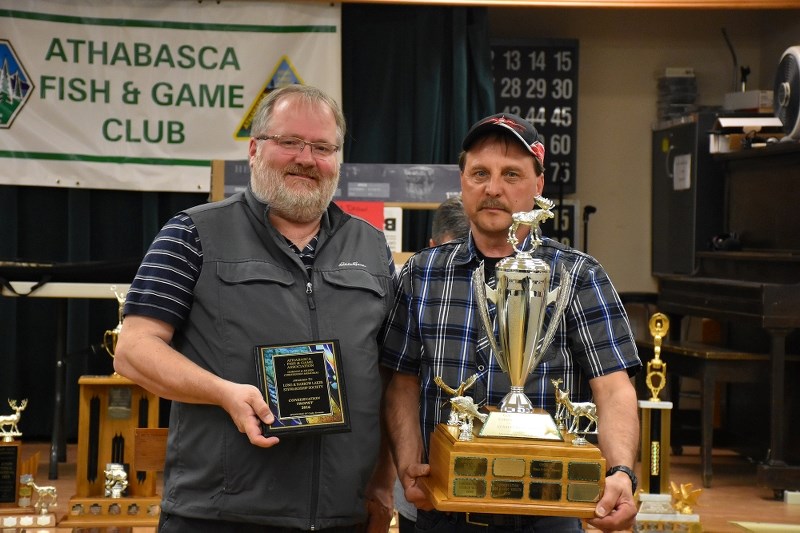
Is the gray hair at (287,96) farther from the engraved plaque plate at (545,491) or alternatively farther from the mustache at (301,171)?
the engraved plaque plate at (545,491)

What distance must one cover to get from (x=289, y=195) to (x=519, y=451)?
0.67 meters

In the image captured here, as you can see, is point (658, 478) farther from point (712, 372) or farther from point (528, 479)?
point (528, 479)

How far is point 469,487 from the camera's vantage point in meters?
1.73

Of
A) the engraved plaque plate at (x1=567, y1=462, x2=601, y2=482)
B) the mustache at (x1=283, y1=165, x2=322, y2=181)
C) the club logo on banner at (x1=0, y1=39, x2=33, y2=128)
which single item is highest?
the club logo on banner at (x1=0, y1=39, x2=33, y2=128)

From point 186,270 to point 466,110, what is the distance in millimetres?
4301

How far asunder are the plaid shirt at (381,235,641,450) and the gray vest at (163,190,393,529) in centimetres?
12

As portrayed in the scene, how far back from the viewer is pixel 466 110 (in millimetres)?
6094

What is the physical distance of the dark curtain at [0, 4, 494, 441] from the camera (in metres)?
6.00

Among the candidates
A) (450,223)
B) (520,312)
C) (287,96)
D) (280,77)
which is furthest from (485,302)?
(280,77)

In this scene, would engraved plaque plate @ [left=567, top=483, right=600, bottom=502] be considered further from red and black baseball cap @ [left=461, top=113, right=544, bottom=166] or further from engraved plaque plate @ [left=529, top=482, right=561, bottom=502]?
red and black baseball cap @ [left=461, top=113, right=544, bottom=166]

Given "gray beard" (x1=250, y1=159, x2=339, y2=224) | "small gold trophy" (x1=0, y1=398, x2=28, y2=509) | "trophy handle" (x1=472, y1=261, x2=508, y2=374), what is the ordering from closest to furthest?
"trophy handle" (x1=472, y1=261, x2=508, y2=374) < "gray beard" (x1=250, y1=159, x2=339, y2=224) < "small gold trophy" (x1=0, y1=398, x2=28, y2=509)

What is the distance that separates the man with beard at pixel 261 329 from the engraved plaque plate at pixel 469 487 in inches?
11.0

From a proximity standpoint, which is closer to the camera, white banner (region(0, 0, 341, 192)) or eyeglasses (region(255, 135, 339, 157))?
eyeglasses (region(255, 135, 339, 157))

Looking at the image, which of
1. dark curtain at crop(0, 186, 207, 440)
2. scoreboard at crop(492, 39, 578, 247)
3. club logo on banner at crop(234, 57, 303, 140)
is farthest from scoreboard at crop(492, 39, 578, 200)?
dark curtain at crop(0, 186, 207, 440)
